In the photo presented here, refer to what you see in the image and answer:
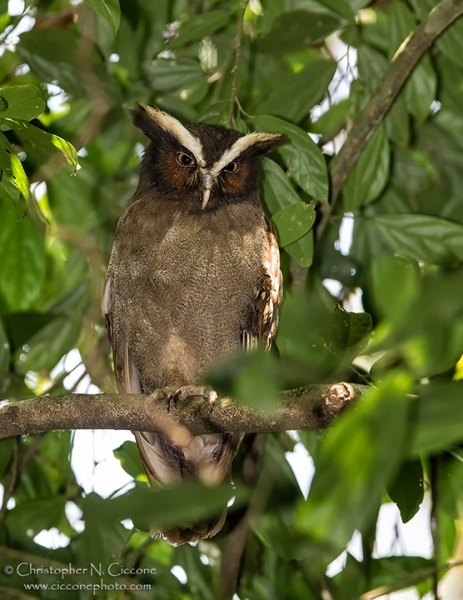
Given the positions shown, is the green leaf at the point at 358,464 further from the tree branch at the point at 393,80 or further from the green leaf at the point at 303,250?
the tree branch at the point at 393,80

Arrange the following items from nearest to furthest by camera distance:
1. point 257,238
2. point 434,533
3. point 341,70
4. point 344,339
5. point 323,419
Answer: point 344,339 < point 323,419 < point 434,533 < point 257,238 < point 341,70

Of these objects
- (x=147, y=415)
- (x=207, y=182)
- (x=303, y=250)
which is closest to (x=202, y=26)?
(x=207, y=182)

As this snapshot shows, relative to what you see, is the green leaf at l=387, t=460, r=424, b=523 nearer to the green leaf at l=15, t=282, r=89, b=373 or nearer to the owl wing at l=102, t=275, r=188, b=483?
the owl wing at l=102, t=275, r=188, b=483

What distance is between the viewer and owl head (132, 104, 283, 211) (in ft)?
9.71

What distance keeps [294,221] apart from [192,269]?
0.47 meters

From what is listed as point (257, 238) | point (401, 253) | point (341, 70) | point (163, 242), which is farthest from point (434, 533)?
point (341, 70)

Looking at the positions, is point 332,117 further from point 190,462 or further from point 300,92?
point 190,462

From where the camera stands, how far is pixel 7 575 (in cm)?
280

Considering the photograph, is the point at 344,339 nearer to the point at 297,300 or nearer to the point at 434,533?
the point at 297,300

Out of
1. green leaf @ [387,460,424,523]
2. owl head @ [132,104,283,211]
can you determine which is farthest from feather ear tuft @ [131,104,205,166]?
green leaf @ [387,460,424,523]

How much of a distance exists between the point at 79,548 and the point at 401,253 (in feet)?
5.11

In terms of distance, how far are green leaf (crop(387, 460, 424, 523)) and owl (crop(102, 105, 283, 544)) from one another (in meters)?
0.90

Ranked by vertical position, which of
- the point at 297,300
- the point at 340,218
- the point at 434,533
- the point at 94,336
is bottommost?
the point at 434,533

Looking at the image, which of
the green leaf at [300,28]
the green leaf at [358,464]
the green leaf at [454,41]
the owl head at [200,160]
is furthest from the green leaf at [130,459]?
the green leaf at [358,464]
